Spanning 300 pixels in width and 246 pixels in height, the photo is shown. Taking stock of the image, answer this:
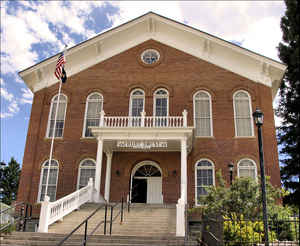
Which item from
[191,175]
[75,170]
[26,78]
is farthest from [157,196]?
[26,78]

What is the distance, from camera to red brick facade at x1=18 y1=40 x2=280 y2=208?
64.3 ft

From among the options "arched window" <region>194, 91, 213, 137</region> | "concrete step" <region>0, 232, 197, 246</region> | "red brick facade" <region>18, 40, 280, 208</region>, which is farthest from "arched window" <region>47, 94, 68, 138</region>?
"concrete step" <region>0, 232, 197, 246</region>

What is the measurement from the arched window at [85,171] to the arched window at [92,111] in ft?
5.76

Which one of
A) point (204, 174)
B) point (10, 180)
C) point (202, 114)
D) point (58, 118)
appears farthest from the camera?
point (10, 180)

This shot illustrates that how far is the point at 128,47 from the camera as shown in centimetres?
2289

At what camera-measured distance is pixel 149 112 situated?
69.0ft

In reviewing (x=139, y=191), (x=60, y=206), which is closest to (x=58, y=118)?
(x=139, y=191)

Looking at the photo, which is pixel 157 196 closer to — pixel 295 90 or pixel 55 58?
pixel 55 58

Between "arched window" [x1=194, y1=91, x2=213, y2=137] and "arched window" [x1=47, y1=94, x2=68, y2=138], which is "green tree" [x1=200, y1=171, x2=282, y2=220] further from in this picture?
"arched window" [x1=47, y1=94, x2=68, y2=138]

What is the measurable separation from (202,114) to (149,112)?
330cm

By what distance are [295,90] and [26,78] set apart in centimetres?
2079

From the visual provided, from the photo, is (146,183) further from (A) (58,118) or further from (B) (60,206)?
(A) (58,118)

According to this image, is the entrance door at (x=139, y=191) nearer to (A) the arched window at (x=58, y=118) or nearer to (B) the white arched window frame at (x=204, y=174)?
(B) the white arched window frame at (x=204, y=174)

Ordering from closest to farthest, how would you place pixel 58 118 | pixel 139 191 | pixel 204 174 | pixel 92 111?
pixel 204 174 → pixel 139 191 → pixel 92 111 → pixel 58 118
